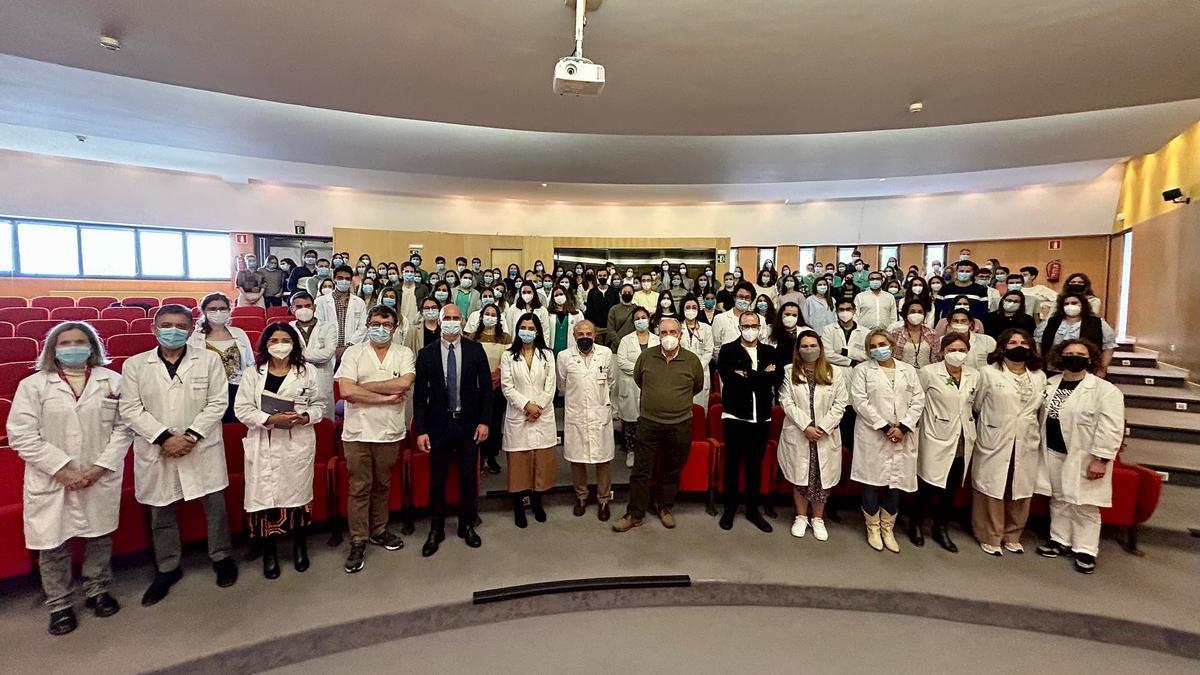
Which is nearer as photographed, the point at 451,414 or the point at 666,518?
the point at 451,414

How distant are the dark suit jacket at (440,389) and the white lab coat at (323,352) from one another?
140cm

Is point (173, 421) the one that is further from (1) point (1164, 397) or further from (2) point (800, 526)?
(1) point (1164, 397)

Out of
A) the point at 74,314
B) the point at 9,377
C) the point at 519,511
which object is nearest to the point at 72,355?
the point at 9,377

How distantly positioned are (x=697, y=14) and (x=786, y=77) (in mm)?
1244

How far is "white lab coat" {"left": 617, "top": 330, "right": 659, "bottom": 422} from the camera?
448 cm

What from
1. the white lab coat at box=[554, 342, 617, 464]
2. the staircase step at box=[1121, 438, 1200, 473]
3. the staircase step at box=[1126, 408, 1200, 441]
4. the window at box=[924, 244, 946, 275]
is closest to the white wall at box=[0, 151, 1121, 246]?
the window at box=[924, 244, 946, 275]

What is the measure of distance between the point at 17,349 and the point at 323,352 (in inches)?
109

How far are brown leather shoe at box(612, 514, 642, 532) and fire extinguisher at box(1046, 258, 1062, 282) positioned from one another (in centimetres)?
1178

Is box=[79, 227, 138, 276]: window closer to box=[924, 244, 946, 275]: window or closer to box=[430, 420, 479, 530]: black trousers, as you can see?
box=[430, 420, 479, 530]: black trousers

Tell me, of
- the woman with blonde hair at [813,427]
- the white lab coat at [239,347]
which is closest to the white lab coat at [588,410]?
the woman with blonde hair at [813,427]

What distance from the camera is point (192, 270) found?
1063 centimetres

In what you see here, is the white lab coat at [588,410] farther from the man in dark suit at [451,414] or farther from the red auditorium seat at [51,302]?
the red auditorium seat at [51,302]

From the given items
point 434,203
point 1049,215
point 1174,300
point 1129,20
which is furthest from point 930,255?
point 434,203

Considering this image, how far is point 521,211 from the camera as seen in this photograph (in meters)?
12.4
